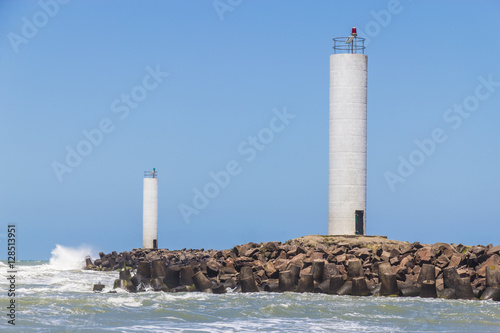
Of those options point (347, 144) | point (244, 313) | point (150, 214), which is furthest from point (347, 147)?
point (150, 214)

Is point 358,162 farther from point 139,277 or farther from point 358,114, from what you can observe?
point 139,277

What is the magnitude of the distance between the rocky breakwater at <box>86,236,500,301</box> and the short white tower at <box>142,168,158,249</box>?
22393 millimetres

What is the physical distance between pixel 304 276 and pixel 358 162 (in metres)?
8.59

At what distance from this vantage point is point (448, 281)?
18.2 meters

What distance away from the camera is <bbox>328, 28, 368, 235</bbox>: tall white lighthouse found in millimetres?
27016

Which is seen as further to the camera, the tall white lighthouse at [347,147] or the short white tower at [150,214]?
the short white tower at [150,214]

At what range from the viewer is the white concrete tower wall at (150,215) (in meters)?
45.7

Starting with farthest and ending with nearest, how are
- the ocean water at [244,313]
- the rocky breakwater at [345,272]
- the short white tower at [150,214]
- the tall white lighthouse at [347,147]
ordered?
the short white tower at [150,214]
the tall white lighthouse at [347,147]
the rocky breakwater at [345,272]
the ocean water at [244,313]

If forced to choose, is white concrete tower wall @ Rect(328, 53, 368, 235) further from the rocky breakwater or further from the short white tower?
the short white tower

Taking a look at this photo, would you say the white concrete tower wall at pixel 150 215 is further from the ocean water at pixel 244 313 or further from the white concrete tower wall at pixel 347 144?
the ocean water at pixel 244 313

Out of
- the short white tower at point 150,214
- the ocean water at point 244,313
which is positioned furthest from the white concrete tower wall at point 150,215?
the ocean water at point 244,313

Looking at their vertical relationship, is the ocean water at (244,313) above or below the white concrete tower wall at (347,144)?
below

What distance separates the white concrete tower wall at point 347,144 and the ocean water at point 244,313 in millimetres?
8487

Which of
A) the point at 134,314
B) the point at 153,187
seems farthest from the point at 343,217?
the point at 153,187
